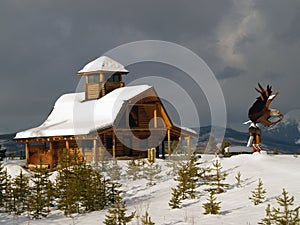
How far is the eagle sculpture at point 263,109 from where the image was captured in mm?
25931

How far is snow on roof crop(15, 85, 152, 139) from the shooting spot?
1251 inches

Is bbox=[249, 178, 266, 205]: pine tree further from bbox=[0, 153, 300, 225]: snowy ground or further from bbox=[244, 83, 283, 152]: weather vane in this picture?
bbox=[244, 83, 283, 152]: weather vane

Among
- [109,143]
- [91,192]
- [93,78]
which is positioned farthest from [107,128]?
[91,192]

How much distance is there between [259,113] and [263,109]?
349mm

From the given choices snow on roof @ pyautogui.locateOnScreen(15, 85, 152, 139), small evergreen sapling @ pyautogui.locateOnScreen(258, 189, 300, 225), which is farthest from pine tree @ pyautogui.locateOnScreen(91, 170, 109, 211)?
snow on roof @ pyautogui.locateOnScreen(15, 85, 152, 139)

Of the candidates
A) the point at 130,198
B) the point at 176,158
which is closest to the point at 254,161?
the point at 176,158

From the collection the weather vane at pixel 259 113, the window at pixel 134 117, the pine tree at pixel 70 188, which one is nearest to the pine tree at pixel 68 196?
the pine tree at pixel 70 188

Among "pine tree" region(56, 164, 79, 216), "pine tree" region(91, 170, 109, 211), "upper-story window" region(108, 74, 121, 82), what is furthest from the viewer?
"upper-story window" region(108, 74, 121, 82)

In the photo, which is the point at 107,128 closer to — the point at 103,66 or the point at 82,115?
the point at 82,115

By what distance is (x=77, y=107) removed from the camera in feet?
127

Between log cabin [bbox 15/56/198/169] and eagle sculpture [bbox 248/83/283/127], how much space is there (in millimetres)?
7568

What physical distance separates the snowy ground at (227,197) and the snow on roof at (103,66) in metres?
18.9

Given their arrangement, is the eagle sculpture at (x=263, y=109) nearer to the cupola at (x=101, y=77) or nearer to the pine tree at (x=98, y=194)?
the pine tree at (x=98, y=194)

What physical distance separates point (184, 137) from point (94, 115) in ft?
26.9
